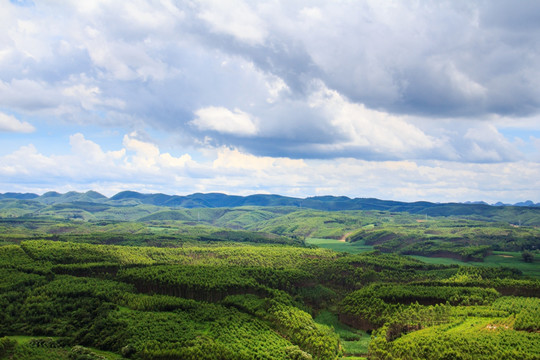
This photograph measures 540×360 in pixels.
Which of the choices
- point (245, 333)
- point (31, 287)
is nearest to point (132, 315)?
point (245, 333)

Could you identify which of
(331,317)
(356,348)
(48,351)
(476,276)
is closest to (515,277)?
(476,276)

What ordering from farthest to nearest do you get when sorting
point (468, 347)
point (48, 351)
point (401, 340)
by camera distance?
point (401, 340), point (48, 351), point (468, 347)

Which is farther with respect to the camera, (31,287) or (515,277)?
(515,277)

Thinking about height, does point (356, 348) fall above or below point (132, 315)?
below

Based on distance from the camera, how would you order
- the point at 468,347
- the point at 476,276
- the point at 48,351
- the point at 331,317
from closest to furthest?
the point at 468,347, the point at 48,351, the point at 331,317, the point at 476,276

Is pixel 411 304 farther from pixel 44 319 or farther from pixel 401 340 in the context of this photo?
pixel 44 319

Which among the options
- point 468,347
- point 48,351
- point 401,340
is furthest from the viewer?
point 401,340

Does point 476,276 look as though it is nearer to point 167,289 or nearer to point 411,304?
point 411,304

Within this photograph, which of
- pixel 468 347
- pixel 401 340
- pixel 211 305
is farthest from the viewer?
pixel 211 305

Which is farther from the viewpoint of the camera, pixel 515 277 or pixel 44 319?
pixel 515 277
